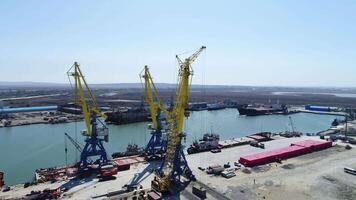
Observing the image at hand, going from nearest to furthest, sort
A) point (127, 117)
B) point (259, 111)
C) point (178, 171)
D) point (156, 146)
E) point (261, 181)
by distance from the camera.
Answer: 1. point (178, 171)
2. point (261, 181)
3. point (156, 146)
4. point (127, 117)
5. point (259, 111)

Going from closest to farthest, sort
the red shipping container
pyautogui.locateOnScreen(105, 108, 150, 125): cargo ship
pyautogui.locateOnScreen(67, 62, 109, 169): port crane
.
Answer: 1. pyautogui.locateOnScreen(67, 62, 109, 169): port crane
2. the red shipping container
3. pyautogui.locateOnScreen(105, 108, 150, 125): cargo ship

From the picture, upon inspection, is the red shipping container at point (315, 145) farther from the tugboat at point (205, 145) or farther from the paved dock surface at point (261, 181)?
the tugboat at point (205, 145)

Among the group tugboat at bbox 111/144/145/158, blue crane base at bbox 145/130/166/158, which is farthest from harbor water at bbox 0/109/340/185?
blue crane base at bbox 145/130/166/158

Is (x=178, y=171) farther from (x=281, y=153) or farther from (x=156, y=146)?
(x=281, y=153)

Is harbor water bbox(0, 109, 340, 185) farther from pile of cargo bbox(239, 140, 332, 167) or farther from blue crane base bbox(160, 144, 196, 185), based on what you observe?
pile of cargo bbox(239, 140, 332, 167)

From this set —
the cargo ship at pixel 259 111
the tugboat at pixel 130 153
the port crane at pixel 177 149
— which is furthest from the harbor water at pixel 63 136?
the port crane at pixel 177 149

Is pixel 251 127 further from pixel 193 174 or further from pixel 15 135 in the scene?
pixel 15 135

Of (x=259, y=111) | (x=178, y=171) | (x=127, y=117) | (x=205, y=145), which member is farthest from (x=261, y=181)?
(x=259, y=111)
